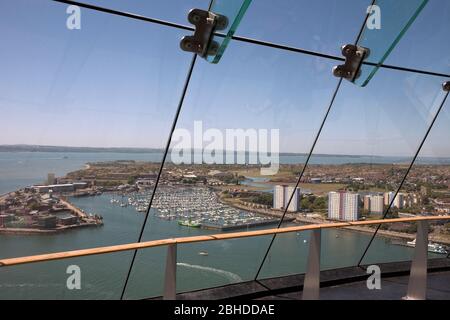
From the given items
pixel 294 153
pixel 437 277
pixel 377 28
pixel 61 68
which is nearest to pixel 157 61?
pixel 61 68

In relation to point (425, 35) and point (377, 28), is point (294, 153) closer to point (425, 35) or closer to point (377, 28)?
point (377, 28)

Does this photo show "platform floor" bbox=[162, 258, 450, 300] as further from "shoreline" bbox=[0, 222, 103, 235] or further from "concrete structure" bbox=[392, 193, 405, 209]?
"shoreline" bbox=[0, 222, 103, 235]

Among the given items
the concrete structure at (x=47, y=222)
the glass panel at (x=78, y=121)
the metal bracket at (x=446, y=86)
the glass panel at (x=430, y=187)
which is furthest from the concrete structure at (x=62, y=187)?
the metal bracket at (x=446, y=86)

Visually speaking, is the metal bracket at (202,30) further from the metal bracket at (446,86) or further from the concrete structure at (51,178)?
the metal bracket at (446,86)

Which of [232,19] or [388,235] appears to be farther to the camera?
[388,235]

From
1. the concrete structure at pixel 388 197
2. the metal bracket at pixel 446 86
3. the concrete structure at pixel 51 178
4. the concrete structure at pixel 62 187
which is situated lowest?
the concrete structure at pixel 388 197

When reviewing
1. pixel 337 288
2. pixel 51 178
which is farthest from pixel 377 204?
pixel 51 178

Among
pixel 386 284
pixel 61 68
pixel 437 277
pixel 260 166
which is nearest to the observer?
pixel 61 68

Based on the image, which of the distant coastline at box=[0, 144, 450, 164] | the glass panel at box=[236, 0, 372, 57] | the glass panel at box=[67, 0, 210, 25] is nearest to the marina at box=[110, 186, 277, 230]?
the distant coastline at box=[0, 144, 450, 164]

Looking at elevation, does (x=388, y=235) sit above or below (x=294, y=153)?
below
